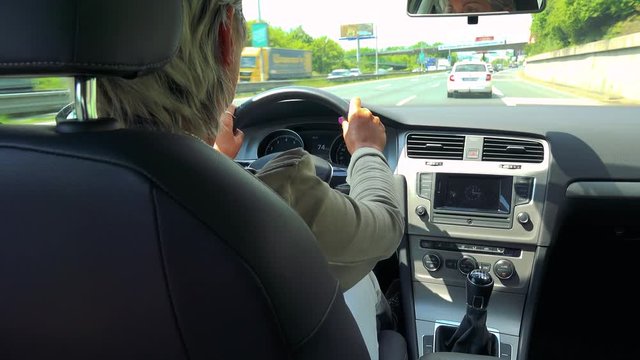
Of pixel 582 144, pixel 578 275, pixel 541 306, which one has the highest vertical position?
pixel 582 144

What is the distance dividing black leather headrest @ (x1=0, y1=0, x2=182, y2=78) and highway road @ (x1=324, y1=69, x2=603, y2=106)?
92.9 inches

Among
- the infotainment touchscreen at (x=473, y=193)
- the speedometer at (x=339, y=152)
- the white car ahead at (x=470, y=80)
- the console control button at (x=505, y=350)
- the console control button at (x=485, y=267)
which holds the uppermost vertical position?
the white car ahead at (x=470, y=80)

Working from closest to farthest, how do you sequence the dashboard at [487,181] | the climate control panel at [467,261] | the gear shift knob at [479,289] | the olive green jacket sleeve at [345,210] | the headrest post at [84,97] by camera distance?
the headrest post at [84,97] → the olive green jacket sleeve at [345,210] → the gear shift knob at [479,289] → the dashboard at [487,181] → the climate control panel at [467,261]

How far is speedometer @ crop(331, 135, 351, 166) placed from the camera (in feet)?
11.4

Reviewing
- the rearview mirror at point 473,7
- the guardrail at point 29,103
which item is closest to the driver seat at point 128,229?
the guardrail at point 29,103

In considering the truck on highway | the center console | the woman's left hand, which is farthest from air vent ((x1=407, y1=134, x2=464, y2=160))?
the woman's left hand

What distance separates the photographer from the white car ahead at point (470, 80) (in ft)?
12.3

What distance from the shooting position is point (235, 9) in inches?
49.4

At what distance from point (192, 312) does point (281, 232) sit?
20 cm

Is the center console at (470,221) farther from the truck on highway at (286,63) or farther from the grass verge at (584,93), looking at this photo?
the truck on highway at (286,63)

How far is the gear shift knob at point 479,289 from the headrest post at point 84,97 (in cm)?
239

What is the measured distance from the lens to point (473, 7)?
2332 mm

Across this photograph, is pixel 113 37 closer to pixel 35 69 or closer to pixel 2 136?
pixel 35 69

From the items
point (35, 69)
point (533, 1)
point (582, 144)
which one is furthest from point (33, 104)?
point (582, 144)
